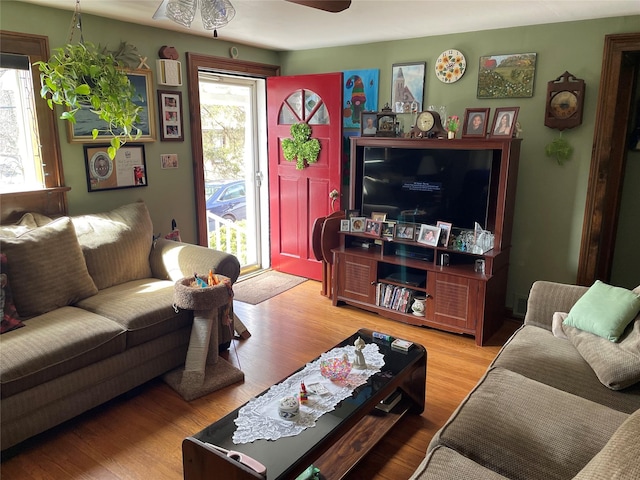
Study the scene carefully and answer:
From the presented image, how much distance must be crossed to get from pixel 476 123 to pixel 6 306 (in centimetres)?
306

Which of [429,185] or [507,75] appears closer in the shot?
[507,75]

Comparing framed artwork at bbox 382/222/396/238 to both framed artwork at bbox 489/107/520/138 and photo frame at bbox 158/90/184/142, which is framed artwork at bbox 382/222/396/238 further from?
photo frame at bbox 158/90/184/142

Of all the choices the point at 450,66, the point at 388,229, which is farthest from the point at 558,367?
the point at 450,66

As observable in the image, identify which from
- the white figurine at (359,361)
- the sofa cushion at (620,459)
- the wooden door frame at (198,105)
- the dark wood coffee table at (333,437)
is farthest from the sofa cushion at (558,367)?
the wooden door frame at (198,105)

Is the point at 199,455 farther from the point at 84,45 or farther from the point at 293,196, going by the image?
the point at 293,196

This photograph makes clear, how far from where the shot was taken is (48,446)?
2.18 metres

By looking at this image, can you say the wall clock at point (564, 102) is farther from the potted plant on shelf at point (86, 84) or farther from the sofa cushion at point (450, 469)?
the potted plant on shelf at point (86, 84)

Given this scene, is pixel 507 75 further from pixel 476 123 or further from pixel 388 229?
pixel 388 229

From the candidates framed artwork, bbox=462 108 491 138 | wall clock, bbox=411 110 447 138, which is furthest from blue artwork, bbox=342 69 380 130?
framed artwork, bbox=462 108 491 138

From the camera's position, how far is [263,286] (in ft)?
14.2

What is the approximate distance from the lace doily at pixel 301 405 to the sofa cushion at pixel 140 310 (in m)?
0.93

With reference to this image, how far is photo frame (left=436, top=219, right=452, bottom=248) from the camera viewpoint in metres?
3.38

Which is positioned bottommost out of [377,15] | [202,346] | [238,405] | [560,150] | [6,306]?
[238,405]

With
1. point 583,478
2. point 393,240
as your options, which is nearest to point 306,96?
point 393,240
